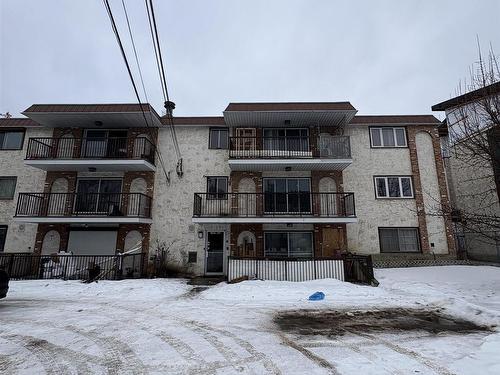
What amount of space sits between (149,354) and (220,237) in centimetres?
1042

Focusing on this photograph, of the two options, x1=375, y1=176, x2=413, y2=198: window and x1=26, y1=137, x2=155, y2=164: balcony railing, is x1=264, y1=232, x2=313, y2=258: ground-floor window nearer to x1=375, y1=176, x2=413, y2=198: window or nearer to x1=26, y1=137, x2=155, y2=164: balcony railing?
x1=375, y1=176, x2=413, y2=198: window

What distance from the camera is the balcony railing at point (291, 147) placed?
14633 mm

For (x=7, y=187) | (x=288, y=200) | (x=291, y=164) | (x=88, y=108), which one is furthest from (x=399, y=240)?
(x=7, y=187)

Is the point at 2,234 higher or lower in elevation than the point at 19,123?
lower

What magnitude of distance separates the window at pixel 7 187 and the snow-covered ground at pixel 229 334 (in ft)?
25.4

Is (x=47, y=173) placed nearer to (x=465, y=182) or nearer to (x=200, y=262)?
(x=200, y=262)

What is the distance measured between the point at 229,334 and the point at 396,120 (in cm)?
1513

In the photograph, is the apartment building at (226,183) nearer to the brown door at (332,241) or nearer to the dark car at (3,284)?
the brown door at (332,241)

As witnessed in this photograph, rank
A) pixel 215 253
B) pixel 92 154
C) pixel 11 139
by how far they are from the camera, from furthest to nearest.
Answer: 1. pixel 11 139
2. pixel 92 154
3. pixel 215 253

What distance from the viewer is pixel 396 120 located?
1616cm

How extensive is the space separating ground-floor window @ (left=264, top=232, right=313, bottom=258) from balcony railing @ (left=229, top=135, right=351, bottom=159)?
404cm

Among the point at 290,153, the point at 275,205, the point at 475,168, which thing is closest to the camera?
the point at 275,205

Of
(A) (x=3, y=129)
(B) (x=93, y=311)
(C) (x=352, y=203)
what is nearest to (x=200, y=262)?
(B) (x=93, y=311)

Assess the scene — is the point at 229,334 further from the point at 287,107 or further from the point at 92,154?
the point at 92,154
